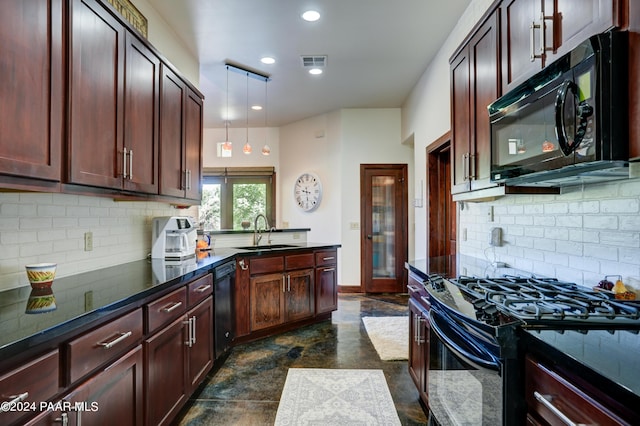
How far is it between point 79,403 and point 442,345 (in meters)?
1.43

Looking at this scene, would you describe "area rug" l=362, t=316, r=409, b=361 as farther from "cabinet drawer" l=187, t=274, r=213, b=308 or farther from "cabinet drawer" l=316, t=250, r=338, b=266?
"cabinet drawer" l=187, t=274, r=213, b=308

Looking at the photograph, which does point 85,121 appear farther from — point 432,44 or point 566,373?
point 432,44

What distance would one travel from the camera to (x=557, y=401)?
90 centimetres

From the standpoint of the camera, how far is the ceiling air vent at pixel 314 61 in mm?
3954

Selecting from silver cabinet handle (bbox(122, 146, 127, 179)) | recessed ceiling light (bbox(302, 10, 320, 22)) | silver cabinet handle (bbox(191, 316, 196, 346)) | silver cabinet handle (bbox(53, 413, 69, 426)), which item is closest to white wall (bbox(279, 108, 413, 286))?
recessed ceiling light (bbox(302, 10, 320, 22))

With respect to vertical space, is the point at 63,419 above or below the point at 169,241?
below

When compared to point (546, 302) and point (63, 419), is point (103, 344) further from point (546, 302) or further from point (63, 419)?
point (546, 302)

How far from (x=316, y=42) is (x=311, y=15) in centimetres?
52

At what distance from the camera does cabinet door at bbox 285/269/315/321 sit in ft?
12.4

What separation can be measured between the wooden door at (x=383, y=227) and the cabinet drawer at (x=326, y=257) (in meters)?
1.67

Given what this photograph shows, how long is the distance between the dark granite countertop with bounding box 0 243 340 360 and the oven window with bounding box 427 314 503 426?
1353mm

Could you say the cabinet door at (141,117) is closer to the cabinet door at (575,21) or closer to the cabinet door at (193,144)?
the cabinet door at (193,144)

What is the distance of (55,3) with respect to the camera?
146 centimetres

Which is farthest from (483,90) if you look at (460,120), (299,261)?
(299,261)
